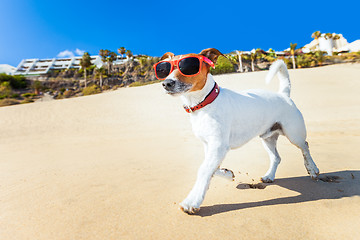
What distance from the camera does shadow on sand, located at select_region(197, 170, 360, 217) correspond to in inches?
78.0

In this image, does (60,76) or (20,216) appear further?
(60,76)

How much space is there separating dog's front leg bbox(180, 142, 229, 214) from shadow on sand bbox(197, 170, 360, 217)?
0.54 feet

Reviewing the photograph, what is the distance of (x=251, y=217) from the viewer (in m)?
1.78

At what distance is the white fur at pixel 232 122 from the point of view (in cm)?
182

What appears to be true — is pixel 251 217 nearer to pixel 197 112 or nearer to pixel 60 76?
pixel 197 112

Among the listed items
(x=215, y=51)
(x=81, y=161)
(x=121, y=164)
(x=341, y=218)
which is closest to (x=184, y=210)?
(x=341, y=218)

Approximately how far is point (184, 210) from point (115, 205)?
750mm

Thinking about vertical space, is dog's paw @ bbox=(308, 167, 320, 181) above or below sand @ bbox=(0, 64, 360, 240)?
below

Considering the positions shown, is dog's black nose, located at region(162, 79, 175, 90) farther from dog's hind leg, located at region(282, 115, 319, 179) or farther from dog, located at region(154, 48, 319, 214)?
dog's hind leg, located at region(282, 115, 319, 179)

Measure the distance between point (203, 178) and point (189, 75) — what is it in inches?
36.2

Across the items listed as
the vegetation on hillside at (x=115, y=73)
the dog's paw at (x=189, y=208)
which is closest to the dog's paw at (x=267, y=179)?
the dog's paw at (x=189, y=208)

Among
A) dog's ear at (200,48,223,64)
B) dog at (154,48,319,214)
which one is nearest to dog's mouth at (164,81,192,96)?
dog at (154,48,319,214)

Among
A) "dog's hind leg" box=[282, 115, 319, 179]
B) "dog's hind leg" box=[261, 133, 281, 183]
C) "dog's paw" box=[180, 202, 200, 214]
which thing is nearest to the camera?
"dog's paw" box=[180, 202, 200, 214]

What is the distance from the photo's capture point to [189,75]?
1.89 metres
